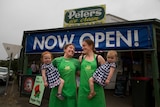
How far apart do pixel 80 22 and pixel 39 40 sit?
24.8 feet

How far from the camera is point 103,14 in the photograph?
15.3 m

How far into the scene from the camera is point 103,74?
2855 millimetres

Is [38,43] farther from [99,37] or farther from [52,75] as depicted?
[52,75]

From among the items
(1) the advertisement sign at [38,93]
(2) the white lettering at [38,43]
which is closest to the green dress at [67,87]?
(1) the advertisement sign at [38,93]

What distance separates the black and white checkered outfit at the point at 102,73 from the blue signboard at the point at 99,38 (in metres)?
4.93

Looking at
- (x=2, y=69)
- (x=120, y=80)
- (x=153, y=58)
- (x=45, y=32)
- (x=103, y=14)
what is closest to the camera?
(x=153, y=58)

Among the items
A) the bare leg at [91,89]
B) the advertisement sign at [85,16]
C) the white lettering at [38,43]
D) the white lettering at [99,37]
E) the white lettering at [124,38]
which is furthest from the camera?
the advertisement sign at [85,16]

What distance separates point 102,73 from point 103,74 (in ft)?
0.07

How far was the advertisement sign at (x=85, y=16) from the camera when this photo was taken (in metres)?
15.3

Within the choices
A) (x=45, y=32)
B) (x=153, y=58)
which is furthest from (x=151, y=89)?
(x=45, y=32)

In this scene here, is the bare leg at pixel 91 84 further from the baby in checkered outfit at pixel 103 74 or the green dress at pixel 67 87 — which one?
the green dress at pixel 67 87

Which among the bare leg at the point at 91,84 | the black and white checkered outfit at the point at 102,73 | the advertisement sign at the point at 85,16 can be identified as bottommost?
the bare leg at the point at 91,84

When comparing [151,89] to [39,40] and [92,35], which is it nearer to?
[92,35]

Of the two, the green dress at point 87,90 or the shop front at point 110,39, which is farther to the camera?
the shop front at point 110,39
